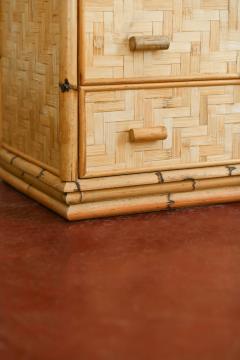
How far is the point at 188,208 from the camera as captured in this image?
5.59 feet

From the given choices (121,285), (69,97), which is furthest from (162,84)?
(121,285)

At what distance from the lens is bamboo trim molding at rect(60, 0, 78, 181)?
1.50 metres

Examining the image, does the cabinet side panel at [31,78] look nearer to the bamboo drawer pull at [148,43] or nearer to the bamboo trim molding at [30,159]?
the bamboo trim molding at [30,159]

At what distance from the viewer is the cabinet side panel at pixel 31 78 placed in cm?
161

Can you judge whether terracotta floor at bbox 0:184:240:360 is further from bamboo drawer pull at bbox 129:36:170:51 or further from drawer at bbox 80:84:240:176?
bamboo drawer pull at bbox 129:36:170:51

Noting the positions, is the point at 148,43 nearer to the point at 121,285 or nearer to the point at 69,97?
the point at 69,97

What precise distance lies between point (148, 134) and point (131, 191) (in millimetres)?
131

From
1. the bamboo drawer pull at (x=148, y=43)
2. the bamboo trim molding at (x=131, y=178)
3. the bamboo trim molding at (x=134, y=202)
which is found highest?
the bamboo drawer pull at (x=148, y=43)

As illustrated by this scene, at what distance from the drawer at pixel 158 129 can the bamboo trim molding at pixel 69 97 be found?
0.06 ft

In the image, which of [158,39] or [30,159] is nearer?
[158,39]

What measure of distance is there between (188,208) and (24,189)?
0.40 metres

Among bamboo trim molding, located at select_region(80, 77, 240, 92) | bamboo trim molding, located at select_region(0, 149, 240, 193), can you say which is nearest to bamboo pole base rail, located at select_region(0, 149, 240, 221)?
bamboo trim molding, located at select_region(0, 149, 240, 193)

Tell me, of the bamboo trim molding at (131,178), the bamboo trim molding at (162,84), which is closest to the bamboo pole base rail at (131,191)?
the bamboo trim molding at (131,178)

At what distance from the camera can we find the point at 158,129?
5.32ft
